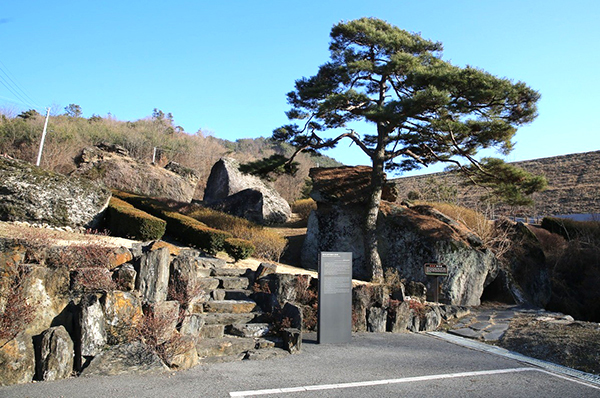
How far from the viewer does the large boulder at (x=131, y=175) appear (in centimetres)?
1758

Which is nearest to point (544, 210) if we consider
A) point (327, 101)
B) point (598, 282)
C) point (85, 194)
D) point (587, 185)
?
point (587, 185)

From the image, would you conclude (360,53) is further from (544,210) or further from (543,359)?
(544,210)

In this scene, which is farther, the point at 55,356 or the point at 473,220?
the point at 473,220

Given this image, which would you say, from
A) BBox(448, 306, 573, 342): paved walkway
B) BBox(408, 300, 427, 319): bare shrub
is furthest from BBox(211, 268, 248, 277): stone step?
BBox(448, 306, 573, 342): paved walkway

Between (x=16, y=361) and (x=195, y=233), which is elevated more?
(x=195, y=233)

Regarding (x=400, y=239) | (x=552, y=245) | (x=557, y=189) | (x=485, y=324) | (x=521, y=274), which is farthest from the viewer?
(x=557, y=189)

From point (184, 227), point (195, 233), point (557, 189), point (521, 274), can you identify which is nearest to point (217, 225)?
point (184, 227)

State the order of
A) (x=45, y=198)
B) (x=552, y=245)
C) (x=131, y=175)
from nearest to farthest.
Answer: (x=45, y=198) < (x=131, y=175) < (x=552, y=245)

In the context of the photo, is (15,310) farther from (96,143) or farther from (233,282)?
(96,143)

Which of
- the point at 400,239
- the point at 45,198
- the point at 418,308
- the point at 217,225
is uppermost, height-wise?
the point at 45,198

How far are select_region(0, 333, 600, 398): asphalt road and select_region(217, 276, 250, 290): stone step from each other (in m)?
2.18

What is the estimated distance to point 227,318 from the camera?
6.70 meters

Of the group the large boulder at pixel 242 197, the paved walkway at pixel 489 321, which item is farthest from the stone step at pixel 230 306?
the large boulder at pixel 242 197

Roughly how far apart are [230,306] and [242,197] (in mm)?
10165
